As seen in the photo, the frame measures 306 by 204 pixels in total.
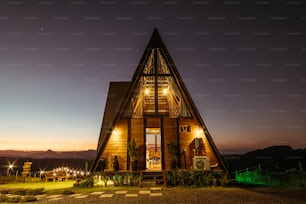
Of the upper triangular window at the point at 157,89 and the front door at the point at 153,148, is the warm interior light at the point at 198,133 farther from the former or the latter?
the front door at the point at 153,148

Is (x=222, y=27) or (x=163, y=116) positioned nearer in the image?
(x=222, y=27)

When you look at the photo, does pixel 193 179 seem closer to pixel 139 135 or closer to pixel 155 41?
pixel 139 135

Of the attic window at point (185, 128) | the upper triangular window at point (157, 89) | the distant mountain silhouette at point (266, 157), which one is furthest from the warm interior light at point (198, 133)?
the distant mountain silhouette at point (266, 157)

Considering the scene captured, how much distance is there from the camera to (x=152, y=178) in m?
10.1

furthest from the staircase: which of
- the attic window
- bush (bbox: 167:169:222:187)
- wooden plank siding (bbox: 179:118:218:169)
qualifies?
the attic window

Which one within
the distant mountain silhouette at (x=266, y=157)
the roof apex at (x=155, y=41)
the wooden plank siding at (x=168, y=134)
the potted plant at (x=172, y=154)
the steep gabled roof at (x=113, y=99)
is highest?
the roof apex at (x=155, y=41)

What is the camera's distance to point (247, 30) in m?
10.5

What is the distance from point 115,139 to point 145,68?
442 cm

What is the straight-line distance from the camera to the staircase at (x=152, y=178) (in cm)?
949

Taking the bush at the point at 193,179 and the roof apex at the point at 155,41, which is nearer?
the bush at the point at 193,179

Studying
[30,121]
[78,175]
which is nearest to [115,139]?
[78,175]

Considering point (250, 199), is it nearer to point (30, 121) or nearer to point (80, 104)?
point (80, 104)

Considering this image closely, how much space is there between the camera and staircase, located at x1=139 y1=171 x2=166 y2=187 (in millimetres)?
9490

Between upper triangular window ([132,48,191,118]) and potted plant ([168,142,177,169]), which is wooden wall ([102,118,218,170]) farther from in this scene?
upper triangular window ([132,48,191,118])
